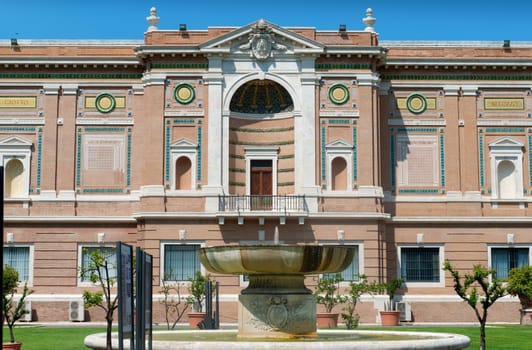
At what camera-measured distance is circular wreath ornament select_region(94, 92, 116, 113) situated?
4216 centimetres

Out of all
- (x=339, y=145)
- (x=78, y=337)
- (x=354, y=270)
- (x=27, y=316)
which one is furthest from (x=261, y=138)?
(x=78, y=337)

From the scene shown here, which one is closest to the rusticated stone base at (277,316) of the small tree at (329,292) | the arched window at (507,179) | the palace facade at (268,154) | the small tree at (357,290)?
the small tree at (357,290)

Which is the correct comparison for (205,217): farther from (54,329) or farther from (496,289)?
(496,289)

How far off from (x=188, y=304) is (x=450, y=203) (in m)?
12.7

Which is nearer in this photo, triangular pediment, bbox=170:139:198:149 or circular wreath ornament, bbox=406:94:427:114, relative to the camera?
triangular pediment, bbox=170:139:198:149

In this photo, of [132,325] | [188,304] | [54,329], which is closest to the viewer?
[132,325]

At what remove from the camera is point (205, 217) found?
4009cm

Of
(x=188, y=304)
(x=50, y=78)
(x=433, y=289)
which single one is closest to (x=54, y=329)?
(x=188, y=304)

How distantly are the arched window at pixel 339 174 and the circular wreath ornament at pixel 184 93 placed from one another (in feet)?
22.5

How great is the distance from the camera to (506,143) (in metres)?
42.4

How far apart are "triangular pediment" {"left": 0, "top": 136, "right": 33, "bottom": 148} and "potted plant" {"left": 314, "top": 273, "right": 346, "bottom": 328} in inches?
574

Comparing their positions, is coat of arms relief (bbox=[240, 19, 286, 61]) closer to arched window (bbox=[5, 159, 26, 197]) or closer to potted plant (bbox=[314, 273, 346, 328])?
potted plant (bbox=[314, 273, 346, 328])

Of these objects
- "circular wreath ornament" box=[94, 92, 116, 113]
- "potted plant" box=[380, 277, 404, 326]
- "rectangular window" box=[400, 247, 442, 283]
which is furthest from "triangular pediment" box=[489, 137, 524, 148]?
"circular wreath ornament" box=[94, 92, 116, 113]

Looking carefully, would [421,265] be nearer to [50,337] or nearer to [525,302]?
[525,302]
